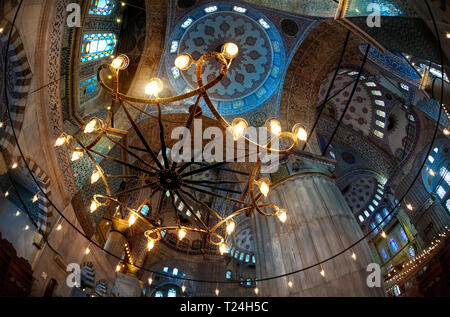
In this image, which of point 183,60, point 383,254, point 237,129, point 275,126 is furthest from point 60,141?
point 383,254

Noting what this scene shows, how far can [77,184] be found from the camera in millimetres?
6867

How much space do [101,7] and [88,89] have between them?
250cm

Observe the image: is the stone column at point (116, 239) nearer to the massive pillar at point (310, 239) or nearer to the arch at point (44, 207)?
the arch at point (44, 207)

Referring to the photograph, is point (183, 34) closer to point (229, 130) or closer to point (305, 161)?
point (305, 161)

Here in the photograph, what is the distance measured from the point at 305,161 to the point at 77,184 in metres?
6.73

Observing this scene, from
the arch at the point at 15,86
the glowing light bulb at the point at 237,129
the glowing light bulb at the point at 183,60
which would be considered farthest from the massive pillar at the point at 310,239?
the arch at the point at 15,86

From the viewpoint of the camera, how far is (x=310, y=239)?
21.0 ft

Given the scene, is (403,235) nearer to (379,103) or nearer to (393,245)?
(393,245)

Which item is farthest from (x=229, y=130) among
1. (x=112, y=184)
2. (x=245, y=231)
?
(x=245, y=231)

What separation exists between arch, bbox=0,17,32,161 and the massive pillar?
20.5 feet

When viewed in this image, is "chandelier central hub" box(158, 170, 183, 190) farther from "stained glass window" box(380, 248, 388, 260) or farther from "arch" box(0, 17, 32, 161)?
"stained glass window" box(380, 248, 388, 260)

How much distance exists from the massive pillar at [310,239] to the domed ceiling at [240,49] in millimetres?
3672

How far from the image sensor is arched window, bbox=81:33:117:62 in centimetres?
744

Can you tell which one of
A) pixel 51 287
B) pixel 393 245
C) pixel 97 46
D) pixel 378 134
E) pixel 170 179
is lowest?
pixel 51 287
